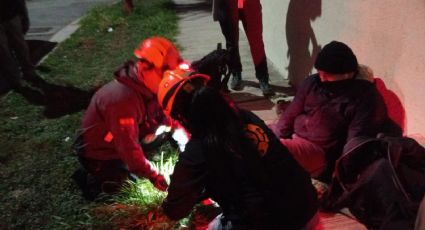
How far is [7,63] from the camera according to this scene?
6.20m

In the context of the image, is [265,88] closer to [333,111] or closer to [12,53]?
[333,111]

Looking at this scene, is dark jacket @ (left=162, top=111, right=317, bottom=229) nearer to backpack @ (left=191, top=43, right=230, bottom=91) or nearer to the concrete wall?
the concrete wall

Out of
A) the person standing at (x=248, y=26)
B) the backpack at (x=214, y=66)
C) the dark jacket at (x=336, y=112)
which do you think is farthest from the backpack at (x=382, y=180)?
the person standing at (x=248, y=26)

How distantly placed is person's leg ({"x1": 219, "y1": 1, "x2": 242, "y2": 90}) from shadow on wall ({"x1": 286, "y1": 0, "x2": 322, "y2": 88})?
0.69 metres

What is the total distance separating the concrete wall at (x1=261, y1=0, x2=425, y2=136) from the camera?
10.1 ft

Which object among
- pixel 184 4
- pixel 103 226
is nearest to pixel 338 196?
pixel 103 226

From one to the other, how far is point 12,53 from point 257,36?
153 inches

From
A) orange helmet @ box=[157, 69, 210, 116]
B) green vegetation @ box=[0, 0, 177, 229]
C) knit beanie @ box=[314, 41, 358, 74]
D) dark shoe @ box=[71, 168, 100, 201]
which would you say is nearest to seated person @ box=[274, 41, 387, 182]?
knit beanie @ box=[314, 41, 358, 74]

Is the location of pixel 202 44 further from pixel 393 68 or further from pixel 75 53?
pixel 393 68

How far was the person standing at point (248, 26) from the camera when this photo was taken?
17.9 ft

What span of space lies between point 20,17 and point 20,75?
87 centimetres

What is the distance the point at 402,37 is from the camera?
3182mm

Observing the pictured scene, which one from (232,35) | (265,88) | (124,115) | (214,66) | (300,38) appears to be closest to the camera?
(124,115)

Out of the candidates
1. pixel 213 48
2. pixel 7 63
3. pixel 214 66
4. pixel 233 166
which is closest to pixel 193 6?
pixel 213 48
